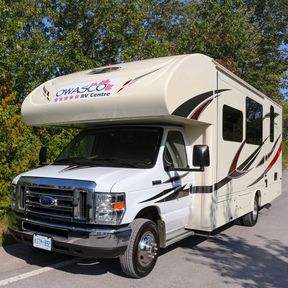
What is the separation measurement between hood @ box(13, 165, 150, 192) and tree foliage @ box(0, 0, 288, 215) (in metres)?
3.21

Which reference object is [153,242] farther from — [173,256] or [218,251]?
[218,251]

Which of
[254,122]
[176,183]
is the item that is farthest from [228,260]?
[254,122]

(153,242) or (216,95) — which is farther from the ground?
(216,95)

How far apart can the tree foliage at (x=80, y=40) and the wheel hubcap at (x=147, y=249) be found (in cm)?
439

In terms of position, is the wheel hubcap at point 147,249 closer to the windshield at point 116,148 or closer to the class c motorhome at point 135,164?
the class c motorhome at point 135,164

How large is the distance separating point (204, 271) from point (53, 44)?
8.82 meters

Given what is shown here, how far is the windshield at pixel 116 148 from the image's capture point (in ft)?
20.6

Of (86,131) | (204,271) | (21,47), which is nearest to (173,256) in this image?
(204,271)

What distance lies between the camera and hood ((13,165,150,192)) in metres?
5.32

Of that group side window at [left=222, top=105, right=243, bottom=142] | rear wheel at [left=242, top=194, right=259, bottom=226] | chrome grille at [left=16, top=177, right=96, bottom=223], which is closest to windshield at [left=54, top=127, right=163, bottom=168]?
chrome grille at [left=16, top=177, right=96, bottom=223]

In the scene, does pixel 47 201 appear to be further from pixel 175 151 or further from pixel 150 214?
pixel 175 151

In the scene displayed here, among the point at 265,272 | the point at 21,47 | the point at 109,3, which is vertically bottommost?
the point at 265,272

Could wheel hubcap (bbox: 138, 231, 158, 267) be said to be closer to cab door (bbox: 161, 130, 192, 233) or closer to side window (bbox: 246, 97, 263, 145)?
cab door (bbox: 161, 130, 192, 233)

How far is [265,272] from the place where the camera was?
20.2 feet
